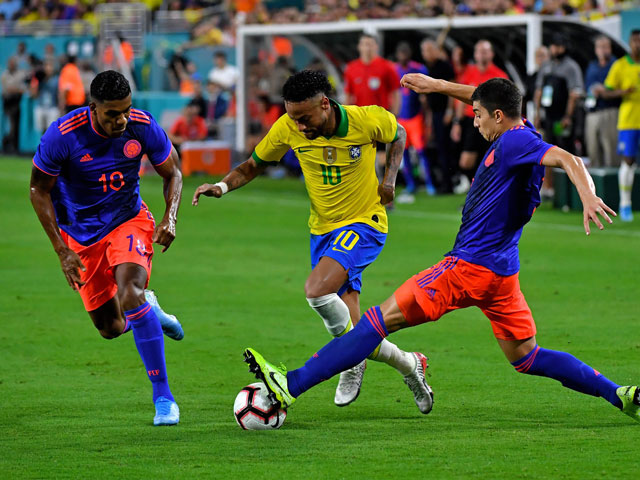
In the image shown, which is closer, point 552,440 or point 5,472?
point 5,472

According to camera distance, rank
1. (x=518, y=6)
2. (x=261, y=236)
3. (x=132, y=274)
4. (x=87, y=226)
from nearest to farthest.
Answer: (x=132, y=274), (x=87, y=226), (x=261, y=236), (x=518, y=6)

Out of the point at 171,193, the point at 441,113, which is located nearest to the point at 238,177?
the point at 171,193

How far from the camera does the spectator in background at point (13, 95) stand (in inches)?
1201

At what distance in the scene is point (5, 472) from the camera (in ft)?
17.7

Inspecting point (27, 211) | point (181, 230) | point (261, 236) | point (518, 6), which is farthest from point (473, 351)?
point (518, 6)

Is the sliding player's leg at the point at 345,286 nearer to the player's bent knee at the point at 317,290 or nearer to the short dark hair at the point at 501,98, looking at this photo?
the player's bent knee at the point at 317,290

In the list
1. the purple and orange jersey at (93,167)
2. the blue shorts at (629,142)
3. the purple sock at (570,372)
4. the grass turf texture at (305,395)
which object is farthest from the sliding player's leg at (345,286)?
the blue shorts at (629,142)

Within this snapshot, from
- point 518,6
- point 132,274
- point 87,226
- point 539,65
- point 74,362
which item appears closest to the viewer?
point 132,274

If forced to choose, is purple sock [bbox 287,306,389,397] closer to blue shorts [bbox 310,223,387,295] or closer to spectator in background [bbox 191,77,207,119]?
blue shorts [bbox 310,223,387,295]

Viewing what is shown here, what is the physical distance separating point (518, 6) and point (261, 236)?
360 inches

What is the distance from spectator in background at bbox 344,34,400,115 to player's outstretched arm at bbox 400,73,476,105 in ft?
34.3

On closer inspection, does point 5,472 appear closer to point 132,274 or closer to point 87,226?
point 132,274

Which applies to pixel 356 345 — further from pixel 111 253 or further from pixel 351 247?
pixel 111 253

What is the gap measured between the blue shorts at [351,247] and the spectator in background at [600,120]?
11.0m
